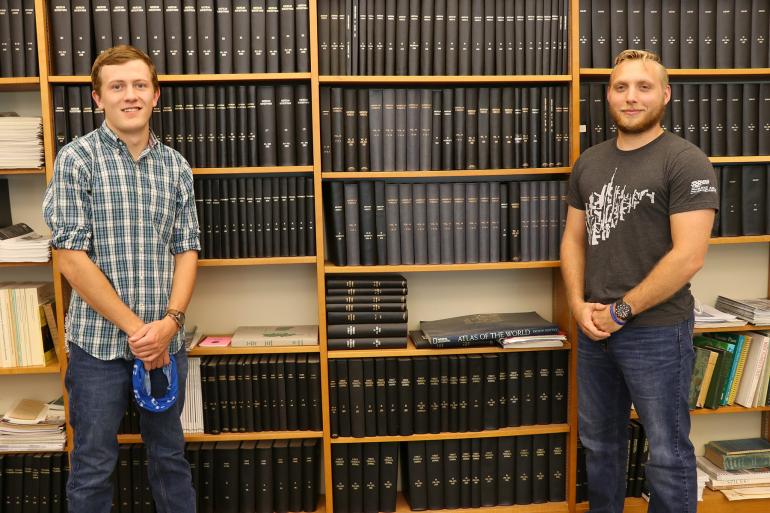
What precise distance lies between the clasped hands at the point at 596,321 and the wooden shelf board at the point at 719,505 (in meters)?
0.90

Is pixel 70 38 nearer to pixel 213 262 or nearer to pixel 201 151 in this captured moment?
pixel 201 151

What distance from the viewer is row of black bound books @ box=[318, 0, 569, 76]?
227cm

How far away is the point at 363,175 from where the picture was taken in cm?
230

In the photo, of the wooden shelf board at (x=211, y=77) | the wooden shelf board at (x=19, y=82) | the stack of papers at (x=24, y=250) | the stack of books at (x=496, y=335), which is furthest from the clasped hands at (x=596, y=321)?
the wooden shelf board at (x=19, y=82)

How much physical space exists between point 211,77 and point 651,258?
1.54 meters

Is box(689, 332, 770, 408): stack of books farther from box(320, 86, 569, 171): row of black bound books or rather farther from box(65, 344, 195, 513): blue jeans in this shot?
box(65, 344, 195, 513): blue jeans

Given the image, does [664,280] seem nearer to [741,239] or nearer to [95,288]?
[741,239]

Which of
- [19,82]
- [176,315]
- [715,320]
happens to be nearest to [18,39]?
[19,82]

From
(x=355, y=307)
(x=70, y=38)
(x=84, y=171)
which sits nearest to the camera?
(x=84, y=171)

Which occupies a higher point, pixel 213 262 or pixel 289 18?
pixel 289 18

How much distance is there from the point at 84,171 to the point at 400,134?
3.46 ft

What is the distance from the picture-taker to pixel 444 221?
2.38 m

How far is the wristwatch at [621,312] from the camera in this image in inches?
74.5

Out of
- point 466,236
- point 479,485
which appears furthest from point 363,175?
point 479,485
